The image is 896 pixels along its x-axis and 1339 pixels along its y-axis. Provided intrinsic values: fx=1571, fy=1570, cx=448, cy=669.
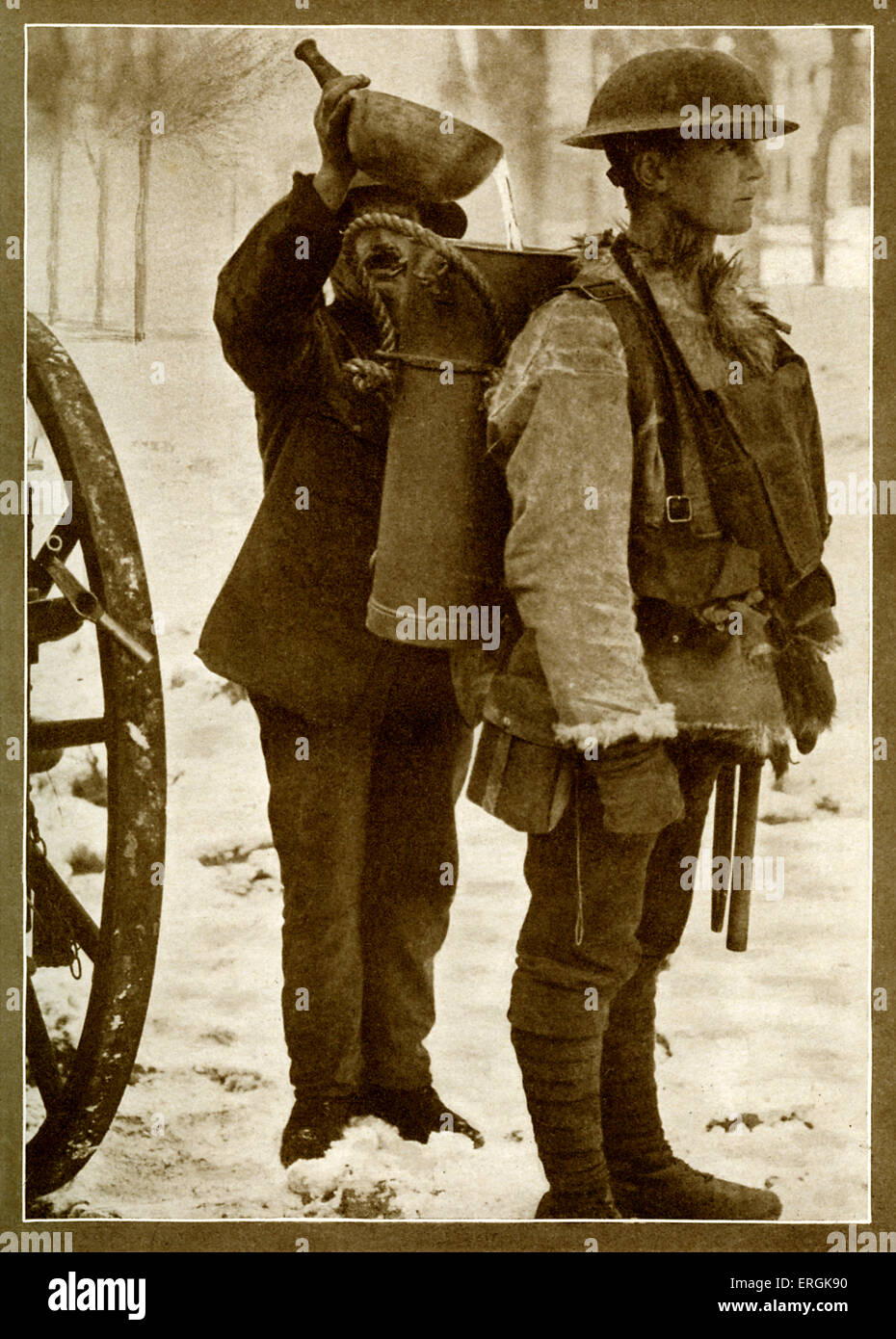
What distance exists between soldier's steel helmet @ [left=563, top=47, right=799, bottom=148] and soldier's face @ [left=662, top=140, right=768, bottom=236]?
5cm

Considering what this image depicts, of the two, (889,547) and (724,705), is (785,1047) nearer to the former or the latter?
(724,705)

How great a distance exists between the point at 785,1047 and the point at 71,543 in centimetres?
174

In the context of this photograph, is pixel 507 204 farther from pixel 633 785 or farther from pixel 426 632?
pixel 633 785

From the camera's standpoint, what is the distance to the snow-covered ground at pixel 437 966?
10.1 feet

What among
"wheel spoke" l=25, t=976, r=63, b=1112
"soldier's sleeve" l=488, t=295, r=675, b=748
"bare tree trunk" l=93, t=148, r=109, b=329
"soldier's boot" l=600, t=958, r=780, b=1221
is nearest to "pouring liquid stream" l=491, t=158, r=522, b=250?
"soldier's sleeve" l=488, t=295, r=675, b=748

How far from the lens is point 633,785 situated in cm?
265

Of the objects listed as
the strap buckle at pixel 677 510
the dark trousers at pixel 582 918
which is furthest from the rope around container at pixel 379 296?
the dark trousers at pixel 582 918

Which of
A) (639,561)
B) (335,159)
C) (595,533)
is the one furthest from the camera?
(335,159)

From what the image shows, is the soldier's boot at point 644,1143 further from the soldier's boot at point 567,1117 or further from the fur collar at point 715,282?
the fur collar at point 715,282

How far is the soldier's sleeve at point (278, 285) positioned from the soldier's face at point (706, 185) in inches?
24.3

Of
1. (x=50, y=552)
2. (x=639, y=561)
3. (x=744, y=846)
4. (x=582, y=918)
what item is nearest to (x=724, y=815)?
(x=744, y=846)

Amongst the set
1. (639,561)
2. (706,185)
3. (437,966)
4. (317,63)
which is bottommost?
(437,966)

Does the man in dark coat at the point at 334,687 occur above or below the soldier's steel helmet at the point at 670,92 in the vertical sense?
below

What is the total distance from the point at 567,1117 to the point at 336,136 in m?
1.83
